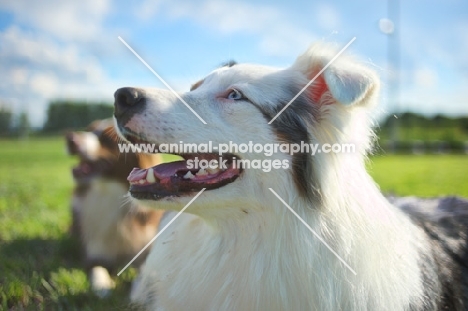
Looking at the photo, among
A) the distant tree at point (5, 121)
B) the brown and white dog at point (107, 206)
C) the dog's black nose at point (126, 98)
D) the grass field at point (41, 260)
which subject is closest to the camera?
the dog's black nose at point (126, 98)

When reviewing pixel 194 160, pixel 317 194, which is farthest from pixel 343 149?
pixel 194 160

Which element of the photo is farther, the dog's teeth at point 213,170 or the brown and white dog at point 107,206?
the brown and white dog at point 107,206

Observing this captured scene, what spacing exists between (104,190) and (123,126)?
9.14 ft

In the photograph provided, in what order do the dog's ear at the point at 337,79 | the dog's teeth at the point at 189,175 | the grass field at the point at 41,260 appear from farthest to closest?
the grass field at the point at 41,260
the dog's teeth at the point at 189,175
the dog's ear at the point at 337,79

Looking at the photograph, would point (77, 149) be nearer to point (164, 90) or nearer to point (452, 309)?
point (164, 90)

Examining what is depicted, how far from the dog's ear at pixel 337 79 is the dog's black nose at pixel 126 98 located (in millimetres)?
1087

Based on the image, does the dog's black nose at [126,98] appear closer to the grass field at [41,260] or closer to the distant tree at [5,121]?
the grass field at [41,260]

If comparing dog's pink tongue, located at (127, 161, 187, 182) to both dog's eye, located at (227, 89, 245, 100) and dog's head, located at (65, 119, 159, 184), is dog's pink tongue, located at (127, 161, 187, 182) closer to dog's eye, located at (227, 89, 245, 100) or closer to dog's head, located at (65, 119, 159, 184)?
dog's eye, located at (227, 89, 245, 100)

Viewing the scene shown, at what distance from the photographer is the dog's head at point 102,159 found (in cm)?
516

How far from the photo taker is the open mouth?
2.70 meters

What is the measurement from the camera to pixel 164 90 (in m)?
2.85

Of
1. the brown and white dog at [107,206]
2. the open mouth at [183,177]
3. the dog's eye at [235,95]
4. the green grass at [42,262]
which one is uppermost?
the dog's eye at [235,95]

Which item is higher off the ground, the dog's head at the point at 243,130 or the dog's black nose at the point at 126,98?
the dog's black nose at the point at 126,98

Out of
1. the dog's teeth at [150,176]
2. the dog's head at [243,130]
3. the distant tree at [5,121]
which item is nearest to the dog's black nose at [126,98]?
the dog's head at [243,130]
